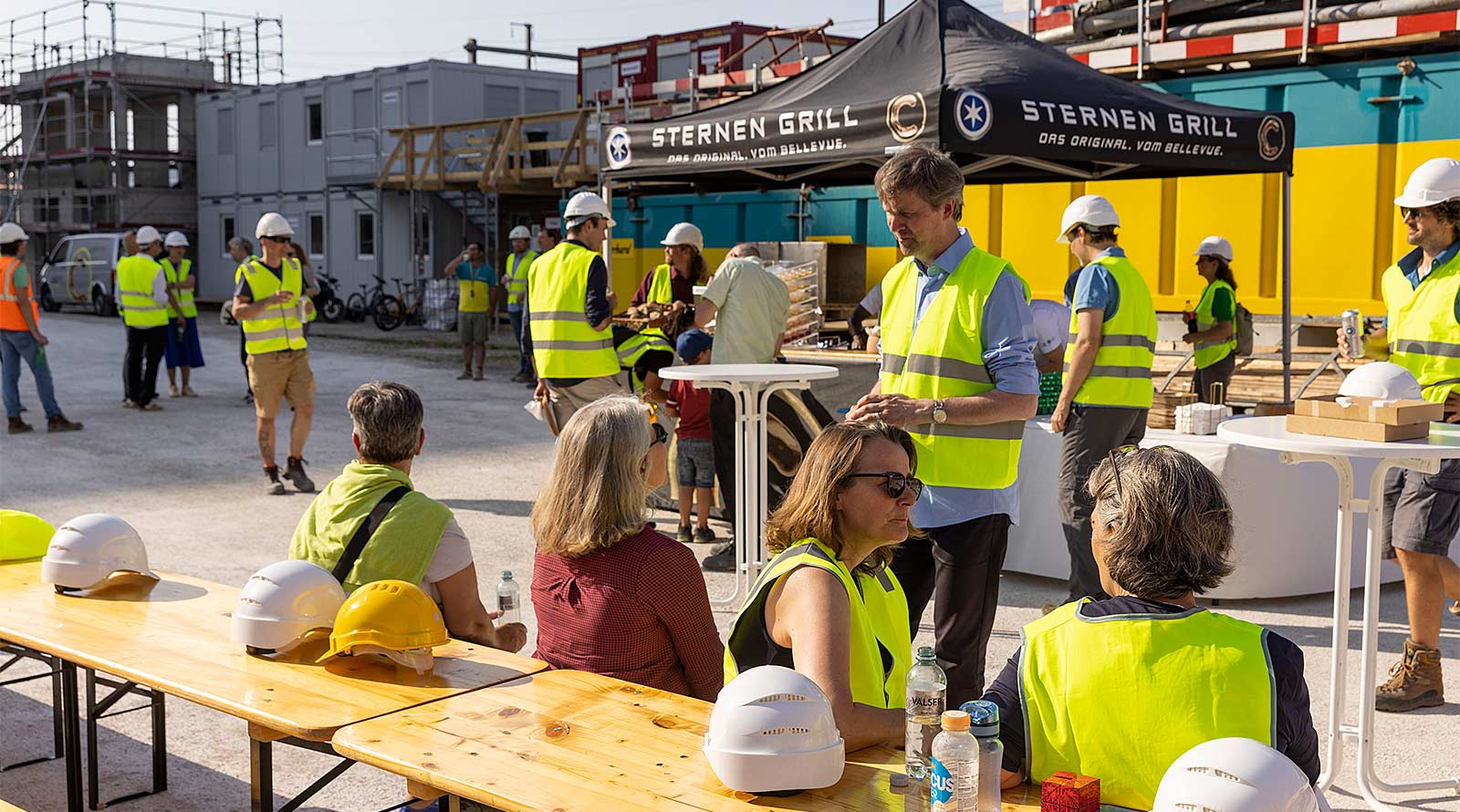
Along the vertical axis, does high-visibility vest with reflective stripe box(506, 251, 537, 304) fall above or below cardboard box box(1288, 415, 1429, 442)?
above

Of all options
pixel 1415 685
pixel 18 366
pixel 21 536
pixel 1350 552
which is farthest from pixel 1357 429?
pixel 18 366

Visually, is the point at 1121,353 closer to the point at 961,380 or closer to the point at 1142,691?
the point at 961,380

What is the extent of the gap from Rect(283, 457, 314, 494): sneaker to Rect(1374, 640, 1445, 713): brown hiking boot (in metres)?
6.97

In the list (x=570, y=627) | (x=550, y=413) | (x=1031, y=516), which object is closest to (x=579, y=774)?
(x=570, y=627)

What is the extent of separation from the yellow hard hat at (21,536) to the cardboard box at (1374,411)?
3.93 m

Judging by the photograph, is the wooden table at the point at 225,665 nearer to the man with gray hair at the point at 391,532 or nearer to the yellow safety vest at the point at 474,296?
the man with gray hair at the point at 391,532

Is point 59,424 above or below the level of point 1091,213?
below

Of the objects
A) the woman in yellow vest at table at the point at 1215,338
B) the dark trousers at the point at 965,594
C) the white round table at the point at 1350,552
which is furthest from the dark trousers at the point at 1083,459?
the woman in yellow vest at table at the point at 1215,338

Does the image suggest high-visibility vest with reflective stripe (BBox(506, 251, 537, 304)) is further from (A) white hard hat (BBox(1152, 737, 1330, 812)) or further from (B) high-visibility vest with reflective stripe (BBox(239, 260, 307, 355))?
(A) white hard hat (BBox(1152, 737, 1330, 812))

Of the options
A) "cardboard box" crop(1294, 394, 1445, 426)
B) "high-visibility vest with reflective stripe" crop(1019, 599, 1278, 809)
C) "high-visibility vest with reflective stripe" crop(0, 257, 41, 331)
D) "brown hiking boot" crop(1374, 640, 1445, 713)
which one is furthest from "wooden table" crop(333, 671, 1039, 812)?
"high-visibility vest with reflective stripe" crop(0, 257, 41, 331)

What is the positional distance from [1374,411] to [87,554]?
3598 mm

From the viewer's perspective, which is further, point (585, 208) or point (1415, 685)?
point (585, 208)

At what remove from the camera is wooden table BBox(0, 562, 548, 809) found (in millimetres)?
2912

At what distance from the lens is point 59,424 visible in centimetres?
1258
